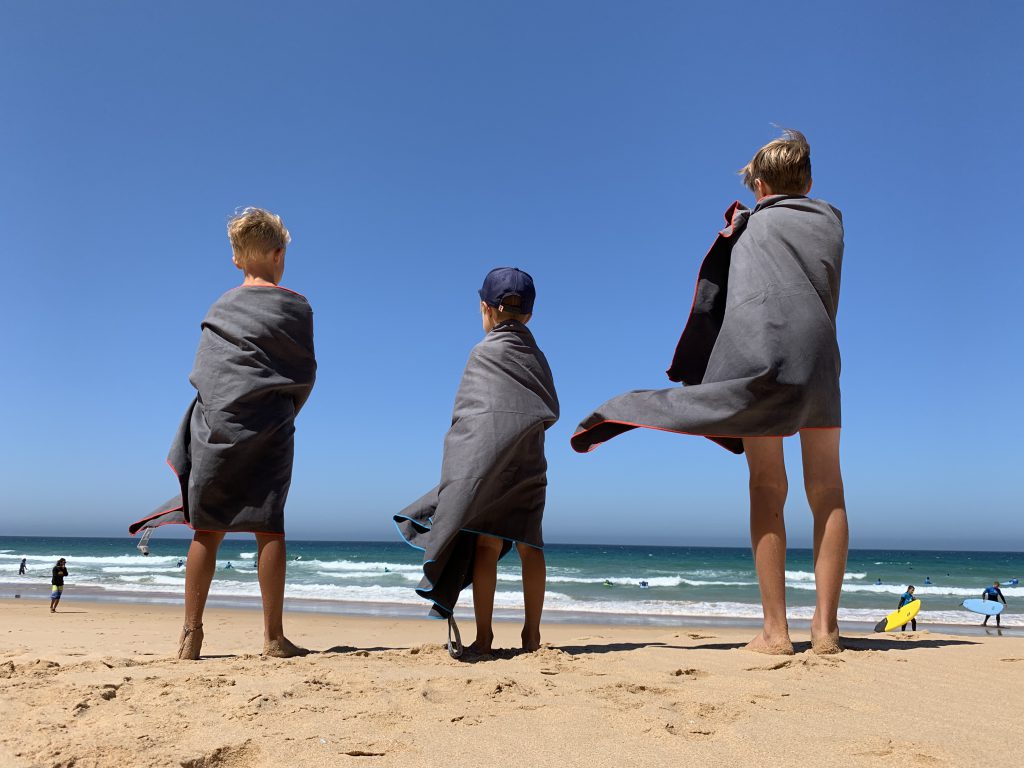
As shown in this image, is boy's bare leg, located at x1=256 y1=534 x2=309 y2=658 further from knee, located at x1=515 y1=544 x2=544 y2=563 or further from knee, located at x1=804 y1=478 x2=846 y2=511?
knee, located at x1=804 y1=478 x2=846 y2=511

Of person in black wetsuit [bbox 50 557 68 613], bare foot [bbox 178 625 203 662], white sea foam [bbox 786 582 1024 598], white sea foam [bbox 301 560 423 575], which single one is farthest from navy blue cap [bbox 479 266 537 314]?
white sea foam [bbox 301 560 423 575]

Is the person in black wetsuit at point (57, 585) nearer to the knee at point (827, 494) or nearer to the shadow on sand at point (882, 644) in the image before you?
the shadow on sand at point (882, 644)

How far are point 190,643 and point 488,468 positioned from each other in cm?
142

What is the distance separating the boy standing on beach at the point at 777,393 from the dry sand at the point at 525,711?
370 millimetres

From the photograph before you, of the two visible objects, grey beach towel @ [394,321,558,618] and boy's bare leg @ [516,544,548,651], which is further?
boy's bare leg @ [516,544,548,651]

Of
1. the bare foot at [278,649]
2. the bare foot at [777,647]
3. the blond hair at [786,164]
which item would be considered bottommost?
the bare foot at [278,649]

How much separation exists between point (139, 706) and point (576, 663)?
147 cm

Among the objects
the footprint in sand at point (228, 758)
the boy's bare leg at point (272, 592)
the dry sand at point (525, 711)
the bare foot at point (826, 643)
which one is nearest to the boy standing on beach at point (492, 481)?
the dry sand at point (525, 711)

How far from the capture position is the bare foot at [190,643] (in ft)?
9.93

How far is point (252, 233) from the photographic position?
345 cm

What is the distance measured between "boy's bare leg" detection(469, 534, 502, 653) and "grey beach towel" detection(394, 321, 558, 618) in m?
0.07

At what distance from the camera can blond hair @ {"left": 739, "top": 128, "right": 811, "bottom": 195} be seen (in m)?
3.21

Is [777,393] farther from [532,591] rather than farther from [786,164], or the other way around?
[532,591]

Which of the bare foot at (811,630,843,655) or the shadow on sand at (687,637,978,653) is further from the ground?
the bare foot at (811,630,843,655)
